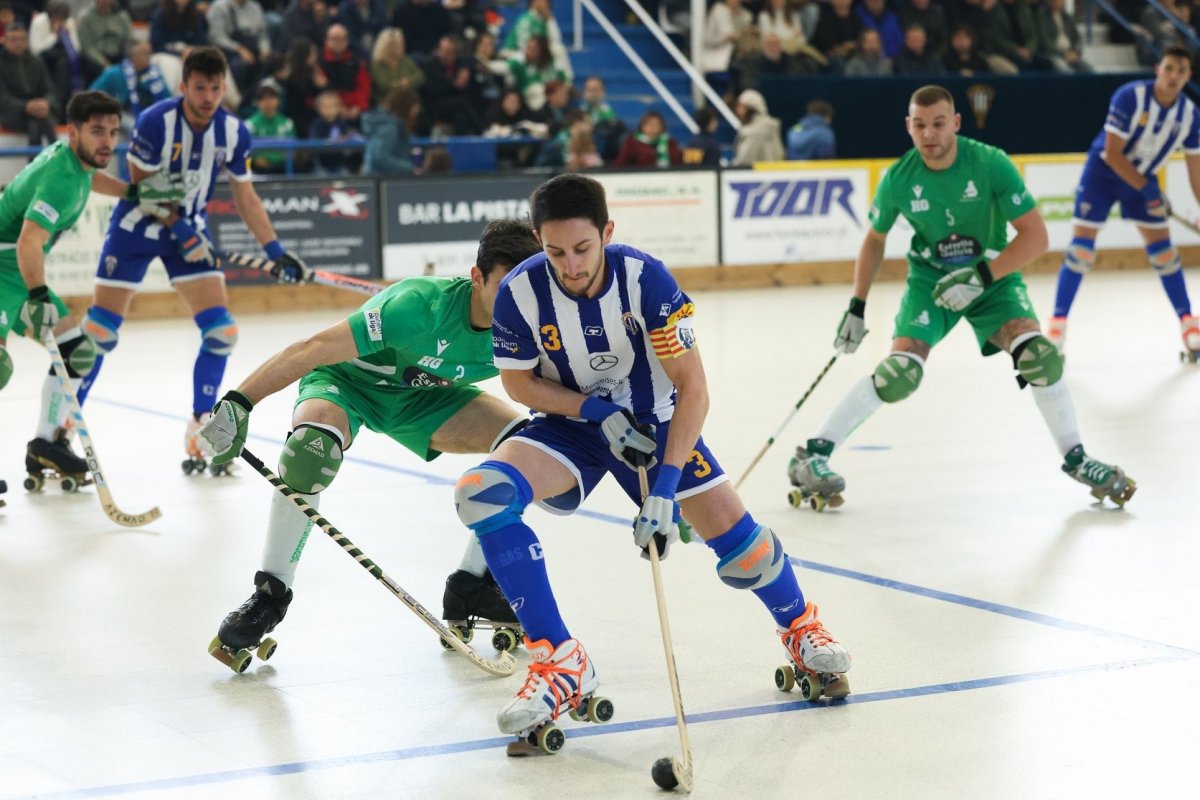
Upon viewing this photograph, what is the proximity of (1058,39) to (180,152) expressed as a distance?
14.5 m

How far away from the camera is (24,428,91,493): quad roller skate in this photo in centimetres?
702

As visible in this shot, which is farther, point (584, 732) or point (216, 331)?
point (216, 331)

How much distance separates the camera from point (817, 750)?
12.1 ft

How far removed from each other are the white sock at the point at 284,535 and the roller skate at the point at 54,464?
282 centimetres

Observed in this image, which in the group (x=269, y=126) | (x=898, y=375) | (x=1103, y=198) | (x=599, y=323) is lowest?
(x=269, y=126)

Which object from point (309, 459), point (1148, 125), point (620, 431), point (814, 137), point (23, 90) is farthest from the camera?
point (814, 137)

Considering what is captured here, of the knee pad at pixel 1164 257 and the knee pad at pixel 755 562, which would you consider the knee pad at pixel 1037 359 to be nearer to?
the knee pad at pixel 755 562

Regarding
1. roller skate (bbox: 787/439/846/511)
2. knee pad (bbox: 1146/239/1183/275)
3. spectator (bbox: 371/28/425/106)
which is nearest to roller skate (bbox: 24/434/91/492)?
roller skate (bbox: 787/439/846/511)

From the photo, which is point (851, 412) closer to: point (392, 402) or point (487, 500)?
point (392, 402)

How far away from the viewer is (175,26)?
15070 mm

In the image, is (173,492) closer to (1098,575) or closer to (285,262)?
(285,262)

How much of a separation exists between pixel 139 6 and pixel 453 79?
2986 millimetres

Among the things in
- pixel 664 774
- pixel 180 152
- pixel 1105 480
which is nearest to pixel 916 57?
pixel 180 152

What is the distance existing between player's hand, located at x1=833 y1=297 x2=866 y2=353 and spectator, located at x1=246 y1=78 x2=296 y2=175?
905 cm
